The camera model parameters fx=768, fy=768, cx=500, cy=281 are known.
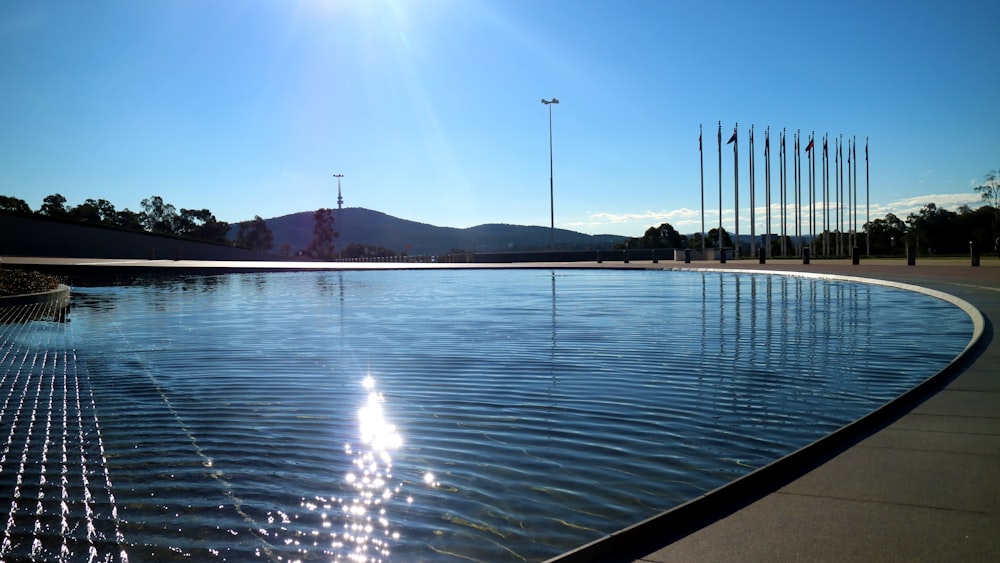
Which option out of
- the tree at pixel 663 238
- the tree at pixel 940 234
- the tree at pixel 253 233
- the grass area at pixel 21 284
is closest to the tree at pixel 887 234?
the tree at pixel 940 234

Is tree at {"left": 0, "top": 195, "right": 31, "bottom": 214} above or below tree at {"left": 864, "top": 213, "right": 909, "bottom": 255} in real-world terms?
above

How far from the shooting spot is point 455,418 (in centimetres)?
658

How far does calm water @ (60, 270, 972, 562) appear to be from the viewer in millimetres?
4258

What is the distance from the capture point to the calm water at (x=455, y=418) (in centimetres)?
426

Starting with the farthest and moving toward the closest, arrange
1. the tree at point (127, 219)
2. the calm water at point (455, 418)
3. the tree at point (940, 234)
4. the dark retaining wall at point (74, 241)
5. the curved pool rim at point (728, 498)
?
the tree at point (127, 219)
the tree at point (940, 234)
the dark retaining wall at point (74, 241)
the calm water at point (455, 418)
the curved pool rim at point (728, 498)

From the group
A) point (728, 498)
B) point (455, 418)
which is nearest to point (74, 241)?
point (455, 418)

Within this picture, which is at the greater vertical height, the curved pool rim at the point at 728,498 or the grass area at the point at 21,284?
the grass area at the point at 21,284

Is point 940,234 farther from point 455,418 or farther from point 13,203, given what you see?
point 13,203

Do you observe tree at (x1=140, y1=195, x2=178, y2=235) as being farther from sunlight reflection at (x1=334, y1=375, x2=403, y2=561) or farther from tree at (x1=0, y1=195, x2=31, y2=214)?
sunlight reflection at (x1=334, y1=375, x2=403, y2=561)

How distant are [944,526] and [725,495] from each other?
1000mm

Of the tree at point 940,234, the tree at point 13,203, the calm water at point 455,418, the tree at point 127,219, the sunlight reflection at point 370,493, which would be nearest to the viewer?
the sunlight reflection at point 370,493

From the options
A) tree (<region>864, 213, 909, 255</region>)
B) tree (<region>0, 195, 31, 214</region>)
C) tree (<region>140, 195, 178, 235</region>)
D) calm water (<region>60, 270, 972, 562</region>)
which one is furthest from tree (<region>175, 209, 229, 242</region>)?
calm water (<region>60, 270, 972, 562</region>)

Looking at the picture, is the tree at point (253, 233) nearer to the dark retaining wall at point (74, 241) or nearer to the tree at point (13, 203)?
the tree at point (13, 203)

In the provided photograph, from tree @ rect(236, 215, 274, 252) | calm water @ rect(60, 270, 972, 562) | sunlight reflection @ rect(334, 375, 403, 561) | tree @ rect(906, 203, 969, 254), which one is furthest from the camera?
tree @ rect(236, 215, 274, 252)
